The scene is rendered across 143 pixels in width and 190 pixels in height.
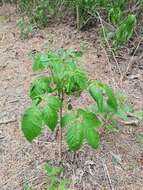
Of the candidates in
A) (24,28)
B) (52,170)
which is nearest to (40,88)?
(52,170)

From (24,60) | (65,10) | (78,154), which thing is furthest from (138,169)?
(65,10)

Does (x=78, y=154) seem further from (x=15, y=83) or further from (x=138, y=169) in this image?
(x=15, y=83)

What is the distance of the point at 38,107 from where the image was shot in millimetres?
1795

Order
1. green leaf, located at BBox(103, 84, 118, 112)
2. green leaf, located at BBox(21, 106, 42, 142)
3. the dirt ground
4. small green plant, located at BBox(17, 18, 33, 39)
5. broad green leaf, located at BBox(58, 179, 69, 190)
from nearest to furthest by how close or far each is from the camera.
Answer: green leaf, located at BBox(21, 106, 42, 142) < green leaf, located at BBox(103, 84, 118, 112) < broad green leaf, located at BBox(58, 179, 69, 190) < the dirt ground < small green plant, located at BBox(17, 18, 33, 39)

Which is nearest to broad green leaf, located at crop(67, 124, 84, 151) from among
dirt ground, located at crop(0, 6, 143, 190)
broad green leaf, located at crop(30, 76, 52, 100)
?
broad green leaf, located at crop(30, 76, 52, 100)

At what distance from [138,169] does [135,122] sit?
0.40 m

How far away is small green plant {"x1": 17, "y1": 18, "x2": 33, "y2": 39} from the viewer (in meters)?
3.66

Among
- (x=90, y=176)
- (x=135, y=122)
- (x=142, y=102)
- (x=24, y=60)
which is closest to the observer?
(x=90, y=176)

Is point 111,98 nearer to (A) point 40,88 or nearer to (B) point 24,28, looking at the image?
(A) point 40,88

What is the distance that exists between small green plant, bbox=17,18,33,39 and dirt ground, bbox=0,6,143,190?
305 mm

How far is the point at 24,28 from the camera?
12.2ft

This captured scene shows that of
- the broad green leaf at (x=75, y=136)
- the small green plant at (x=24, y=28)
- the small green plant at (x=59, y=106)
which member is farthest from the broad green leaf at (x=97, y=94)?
the small green plant at (x=24, y=28)

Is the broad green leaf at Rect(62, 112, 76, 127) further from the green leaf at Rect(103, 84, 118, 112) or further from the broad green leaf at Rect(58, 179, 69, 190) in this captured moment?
the broad green leaf at Rect(58, 179, 69, 190)

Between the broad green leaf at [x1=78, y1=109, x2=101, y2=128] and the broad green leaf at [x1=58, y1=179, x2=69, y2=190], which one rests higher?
the broad green leaf at [x1=78, y1=109, x2=101, y2=128]
